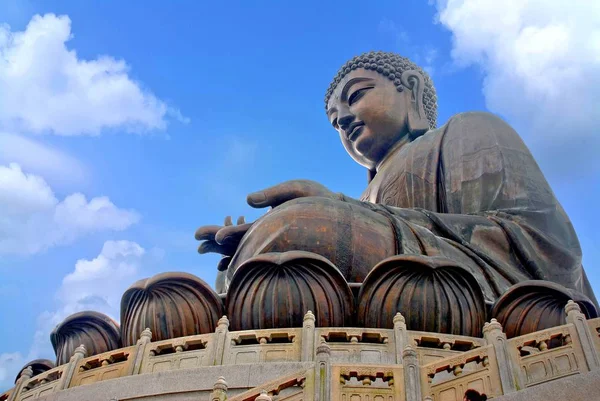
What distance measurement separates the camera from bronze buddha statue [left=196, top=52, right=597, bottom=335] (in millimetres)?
7078

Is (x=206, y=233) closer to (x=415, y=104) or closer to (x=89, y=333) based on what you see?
(x=89, y=333)

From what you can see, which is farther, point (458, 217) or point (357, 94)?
point (357, 94)

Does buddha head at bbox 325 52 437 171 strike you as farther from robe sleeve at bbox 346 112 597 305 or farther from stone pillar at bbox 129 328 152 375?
stone pillar at bbox 129 328 152 375

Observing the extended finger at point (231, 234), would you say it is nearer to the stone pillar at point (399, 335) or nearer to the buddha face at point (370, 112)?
the stone pillar at point (399, 335)

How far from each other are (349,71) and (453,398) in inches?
370

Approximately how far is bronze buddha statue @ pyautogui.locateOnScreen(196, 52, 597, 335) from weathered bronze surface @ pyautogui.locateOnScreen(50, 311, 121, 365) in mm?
1329

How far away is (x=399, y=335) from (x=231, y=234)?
3.21 meters

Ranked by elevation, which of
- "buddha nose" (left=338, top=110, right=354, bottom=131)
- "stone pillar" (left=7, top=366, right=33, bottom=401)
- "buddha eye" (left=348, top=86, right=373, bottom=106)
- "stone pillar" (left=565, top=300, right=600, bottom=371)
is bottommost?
"stone pillar" (left=565, top=300, right=600, bottom=371)

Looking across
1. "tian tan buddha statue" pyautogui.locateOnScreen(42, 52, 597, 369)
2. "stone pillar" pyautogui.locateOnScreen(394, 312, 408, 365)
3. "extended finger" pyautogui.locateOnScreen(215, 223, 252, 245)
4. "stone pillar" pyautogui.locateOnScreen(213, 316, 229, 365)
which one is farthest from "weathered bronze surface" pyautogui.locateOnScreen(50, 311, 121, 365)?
"stone pillar" pyautogui.locateOnScreen(394, 312, 408, 365)

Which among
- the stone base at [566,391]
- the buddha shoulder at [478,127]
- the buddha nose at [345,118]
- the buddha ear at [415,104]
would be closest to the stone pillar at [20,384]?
the stone base at [566,391]

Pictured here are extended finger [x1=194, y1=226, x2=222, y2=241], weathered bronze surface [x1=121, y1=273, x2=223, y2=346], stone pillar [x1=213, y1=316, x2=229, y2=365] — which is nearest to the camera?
stone pillar [x1=213, y1=316, x2=229, y2=365]

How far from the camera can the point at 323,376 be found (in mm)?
4984

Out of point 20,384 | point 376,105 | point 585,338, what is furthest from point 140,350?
point 376,105

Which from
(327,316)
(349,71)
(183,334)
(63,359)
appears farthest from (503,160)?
(63,359)
